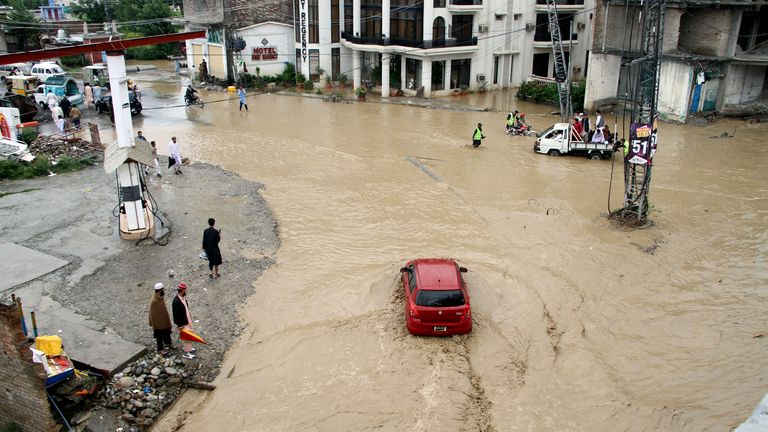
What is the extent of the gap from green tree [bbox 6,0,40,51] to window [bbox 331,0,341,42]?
88.1 feet

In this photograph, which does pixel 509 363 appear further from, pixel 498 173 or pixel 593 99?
pixel 593 99

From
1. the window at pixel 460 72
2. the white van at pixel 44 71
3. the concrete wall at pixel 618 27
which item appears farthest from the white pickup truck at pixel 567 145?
the white van at pixel 44 71

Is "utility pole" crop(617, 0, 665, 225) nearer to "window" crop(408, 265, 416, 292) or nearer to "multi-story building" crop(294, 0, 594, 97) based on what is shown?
"window" crop(408, 265, 416, 292)

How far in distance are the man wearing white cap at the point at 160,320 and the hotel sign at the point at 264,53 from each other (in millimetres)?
34337

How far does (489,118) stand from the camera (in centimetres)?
3344

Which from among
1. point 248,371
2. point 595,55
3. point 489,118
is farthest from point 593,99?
point 248,371

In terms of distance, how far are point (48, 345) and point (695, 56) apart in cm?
3282

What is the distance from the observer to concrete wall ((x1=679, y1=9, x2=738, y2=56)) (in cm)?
3272

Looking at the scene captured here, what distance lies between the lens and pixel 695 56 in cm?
3231

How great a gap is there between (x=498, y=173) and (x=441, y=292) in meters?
12.4

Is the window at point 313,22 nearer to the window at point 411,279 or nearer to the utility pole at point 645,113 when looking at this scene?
the utility pole at point 645,113

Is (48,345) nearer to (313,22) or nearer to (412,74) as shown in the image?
(412,74)

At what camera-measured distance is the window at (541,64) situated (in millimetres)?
44719

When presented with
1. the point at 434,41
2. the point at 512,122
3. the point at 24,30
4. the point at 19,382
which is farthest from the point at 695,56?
the point at 24,30
